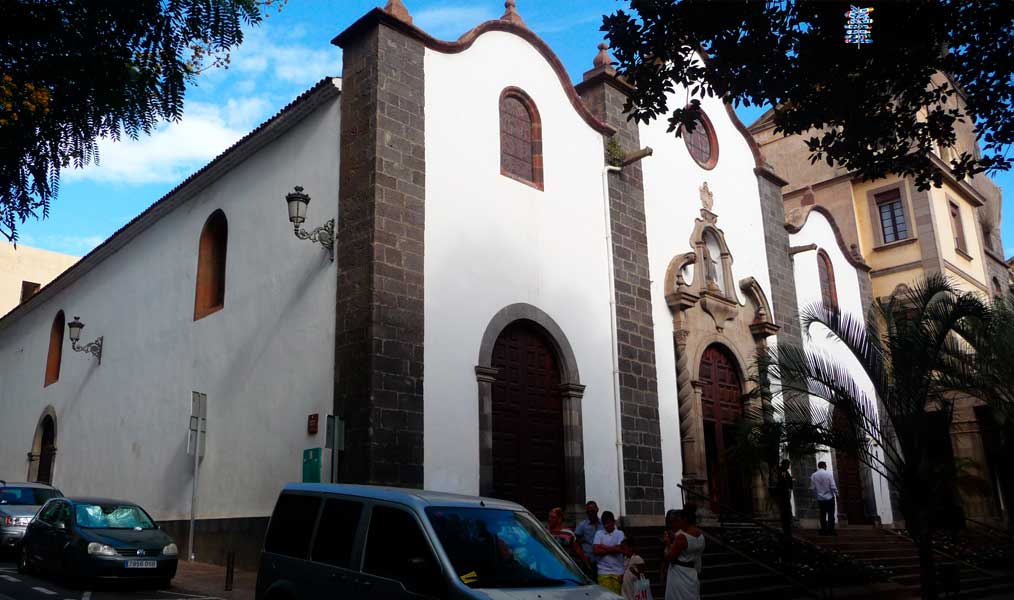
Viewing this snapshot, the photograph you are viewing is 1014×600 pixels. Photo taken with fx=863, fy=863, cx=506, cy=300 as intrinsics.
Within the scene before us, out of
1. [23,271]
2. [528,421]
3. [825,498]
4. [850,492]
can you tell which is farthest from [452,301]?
[23,271]

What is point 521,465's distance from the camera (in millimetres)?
13688

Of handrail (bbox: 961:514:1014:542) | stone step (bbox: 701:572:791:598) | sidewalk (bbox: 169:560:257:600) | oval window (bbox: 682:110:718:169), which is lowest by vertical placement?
stone step (bbox: 701:572:791:598)

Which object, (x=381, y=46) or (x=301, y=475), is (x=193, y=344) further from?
(x=381, y=46)

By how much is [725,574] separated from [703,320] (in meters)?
6.03

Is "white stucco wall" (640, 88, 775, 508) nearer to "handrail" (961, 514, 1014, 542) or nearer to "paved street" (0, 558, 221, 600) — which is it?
"handrail" (961, 514, 1014, 542)

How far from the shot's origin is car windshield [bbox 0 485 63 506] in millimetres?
15328

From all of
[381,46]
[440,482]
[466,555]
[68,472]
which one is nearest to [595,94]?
[381,46]

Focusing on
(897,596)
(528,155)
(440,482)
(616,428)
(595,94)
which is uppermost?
(595,94)

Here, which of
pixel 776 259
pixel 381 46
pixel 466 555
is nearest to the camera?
pixel 466 555

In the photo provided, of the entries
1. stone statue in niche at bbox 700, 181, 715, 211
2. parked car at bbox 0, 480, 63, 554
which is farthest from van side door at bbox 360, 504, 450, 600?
stone statue in niche at bbox 700, 181, 715, 211

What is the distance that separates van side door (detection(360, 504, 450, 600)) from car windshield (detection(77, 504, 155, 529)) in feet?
22.6

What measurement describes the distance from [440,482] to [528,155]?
244 inches

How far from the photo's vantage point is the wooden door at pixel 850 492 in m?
20.6

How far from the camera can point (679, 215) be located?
18.1 m
